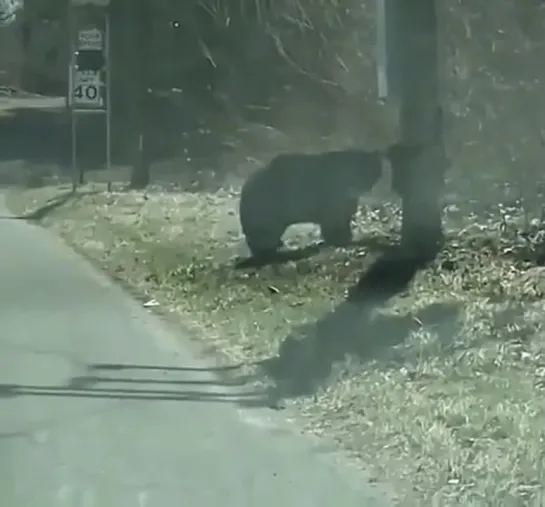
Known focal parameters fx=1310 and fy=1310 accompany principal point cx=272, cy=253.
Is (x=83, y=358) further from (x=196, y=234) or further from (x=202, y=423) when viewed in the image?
(x=196, y=234)

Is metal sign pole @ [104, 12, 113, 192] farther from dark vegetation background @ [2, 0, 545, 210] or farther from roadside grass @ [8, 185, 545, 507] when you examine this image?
roadside grass @ [8, 185, 545, 507]

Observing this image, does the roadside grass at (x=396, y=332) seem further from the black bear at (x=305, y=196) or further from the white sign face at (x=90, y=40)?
the white sign face at (x=90, y=40)

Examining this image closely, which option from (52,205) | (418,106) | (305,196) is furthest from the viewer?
(52,205)

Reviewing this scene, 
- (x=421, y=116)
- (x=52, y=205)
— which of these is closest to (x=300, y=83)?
(x=421, y=116)

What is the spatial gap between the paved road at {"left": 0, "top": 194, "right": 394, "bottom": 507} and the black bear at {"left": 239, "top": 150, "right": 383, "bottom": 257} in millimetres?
2876

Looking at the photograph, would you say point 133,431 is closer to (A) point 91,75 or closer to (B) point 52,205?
Result: (B) point 52,205

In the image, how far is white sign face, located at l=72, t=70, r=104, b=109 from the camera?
2052 centimetres

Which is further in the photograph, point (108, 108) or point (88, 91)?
point (108, 108)

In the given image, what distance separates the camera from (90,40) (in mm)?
21000

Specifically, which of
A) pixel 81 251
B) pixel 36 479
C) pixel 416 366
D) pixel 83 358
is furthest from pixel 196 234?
pixel 36 479

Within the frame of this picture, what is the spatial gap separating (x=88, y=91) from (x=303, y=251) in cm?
856

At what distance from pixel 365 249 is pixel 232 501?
23.0 ft

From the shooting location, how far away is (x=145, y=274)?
1250cm

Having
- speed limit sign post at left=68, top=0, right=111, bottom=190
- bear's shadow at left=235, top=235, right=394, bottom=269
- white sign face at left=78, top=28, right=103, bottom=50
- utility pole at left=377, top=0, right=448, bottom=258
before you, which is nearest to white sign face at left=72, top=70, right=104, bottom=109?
speed limit sign post at left=68, top=0, right=111, bottom=190
